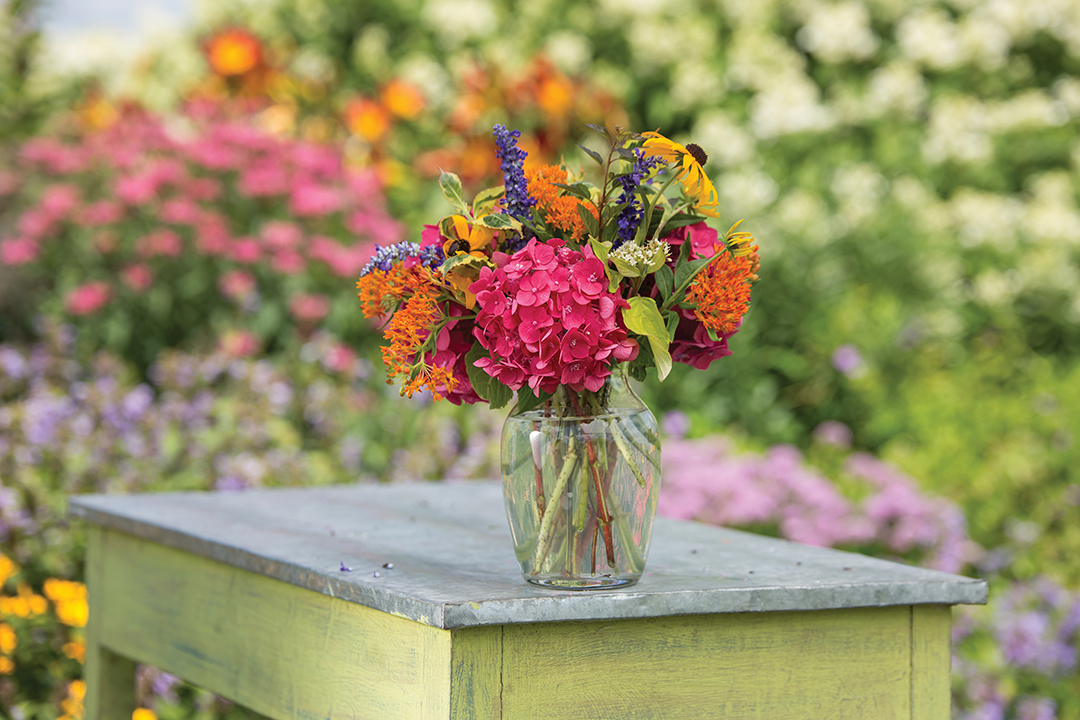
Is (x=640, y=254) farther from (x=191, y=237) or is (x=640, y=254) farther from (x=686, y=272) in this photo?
(x=191, y=237)

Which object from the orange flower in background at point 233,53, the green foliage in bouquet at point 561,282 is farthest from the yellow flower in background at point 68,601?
the orange flower in background at point 233,53

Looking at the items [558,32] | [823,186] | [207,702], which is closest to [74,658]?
[207,702]

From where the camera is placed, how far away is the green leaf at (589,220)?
1322mm

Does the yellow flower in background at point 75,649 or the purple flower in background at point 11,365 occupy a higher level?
the purple flower in background at point 11,365

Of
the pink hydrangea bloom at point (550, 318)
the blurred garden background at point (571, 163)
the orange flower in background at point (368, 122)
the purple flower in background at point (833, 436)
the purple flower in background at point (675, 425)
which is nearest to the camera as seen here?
the pink hydrangea bloom at point (550, 318)

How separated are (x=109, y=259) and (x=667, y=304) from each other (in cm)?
414

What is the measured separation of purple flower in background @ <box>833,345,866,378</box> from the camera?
187 inches

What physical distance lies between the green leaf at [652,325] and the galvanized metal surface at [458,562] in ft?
0.84

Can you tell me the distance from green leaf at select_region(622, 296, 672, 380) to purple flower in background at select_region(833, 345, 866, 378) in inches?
143

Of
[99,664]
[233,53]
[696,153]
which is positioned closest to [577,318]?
[696,153]

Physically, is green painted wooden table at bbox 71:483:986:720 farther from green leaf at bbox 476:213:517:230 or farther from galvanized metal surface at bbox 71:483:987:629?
green leaf at bbox 476:213:517:230

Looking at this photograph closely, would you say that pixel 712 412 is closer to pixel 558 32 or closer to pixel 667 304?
A: pixel 558 32

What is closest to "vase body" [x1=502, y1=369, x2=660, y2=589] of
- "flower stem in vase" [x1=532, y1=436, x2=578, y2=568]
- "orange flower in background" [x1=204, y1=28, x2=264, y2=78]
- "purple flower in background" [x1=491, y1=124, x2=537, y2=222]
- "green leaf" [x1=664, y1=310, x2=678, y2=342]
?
"flower stem in vase" [x1=532, y1=436, x2=578, y2=568]

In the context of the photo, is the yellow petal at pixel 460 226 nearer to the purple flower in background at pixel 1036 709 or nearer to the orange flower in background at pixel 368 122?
the purple flower in background at pixel 1036 709
